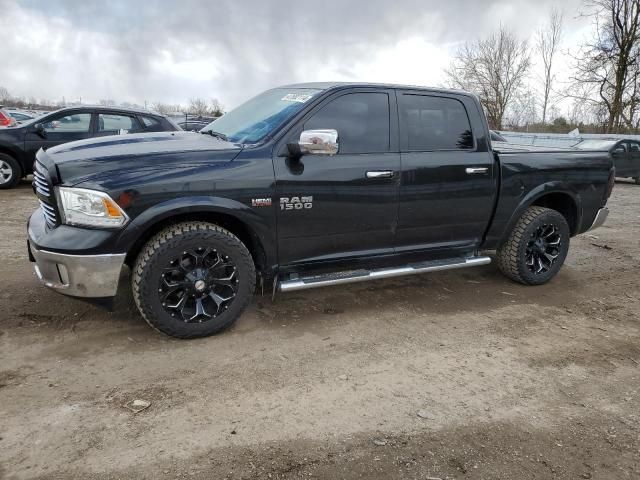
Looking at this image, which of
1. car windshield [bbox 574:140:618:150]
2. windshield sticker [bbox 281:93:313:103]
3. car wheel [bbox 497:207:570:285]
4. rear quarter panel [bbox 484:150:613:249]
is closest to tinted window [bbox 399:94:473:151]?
rear quarter panel [bbox 484:150:613:249]

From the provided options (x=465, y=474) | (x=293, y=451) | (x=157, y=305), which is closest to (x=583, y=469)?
(x=465, y=474)

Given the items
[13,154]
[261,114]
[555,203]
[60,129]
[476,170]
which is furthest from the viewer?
[60,129]

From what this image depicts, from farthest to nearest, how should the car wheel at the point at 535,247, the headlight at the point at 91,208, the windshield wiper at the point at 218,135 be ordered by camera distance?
the car wheel at the point at 535,247
the windshield wiper at the point at 218,135
the headlight at the point at 91,208

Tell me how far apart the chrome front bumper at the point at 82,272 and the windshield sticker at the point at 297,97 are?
1.80 metres

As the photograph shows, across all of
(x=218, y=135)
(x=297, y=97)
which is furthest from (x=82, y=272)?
(x=297, y=97)

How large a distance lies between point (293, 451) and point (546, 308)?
3125 millimetres

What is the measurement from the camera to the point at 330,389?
3.04 metres

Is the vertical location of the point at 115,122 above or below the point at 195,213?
above

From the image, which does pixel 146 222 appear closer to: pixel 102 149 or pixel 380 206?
pixel 102 149

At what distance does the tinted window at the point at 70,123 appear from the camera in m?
9.26

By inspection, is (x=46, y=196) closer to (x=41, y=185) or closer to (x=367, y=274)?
(x=41, y=185)

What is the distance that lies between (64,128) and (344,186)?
761cm

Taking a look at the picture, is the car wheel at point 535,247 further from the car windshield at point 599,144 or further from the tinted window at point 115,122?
the car windshield at point 599,144

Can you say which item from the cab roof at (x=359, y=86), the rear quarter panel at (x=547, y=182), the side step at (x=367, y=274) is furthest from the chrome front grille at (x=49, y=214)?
the rear quarter panel at (x=547, y=182)
